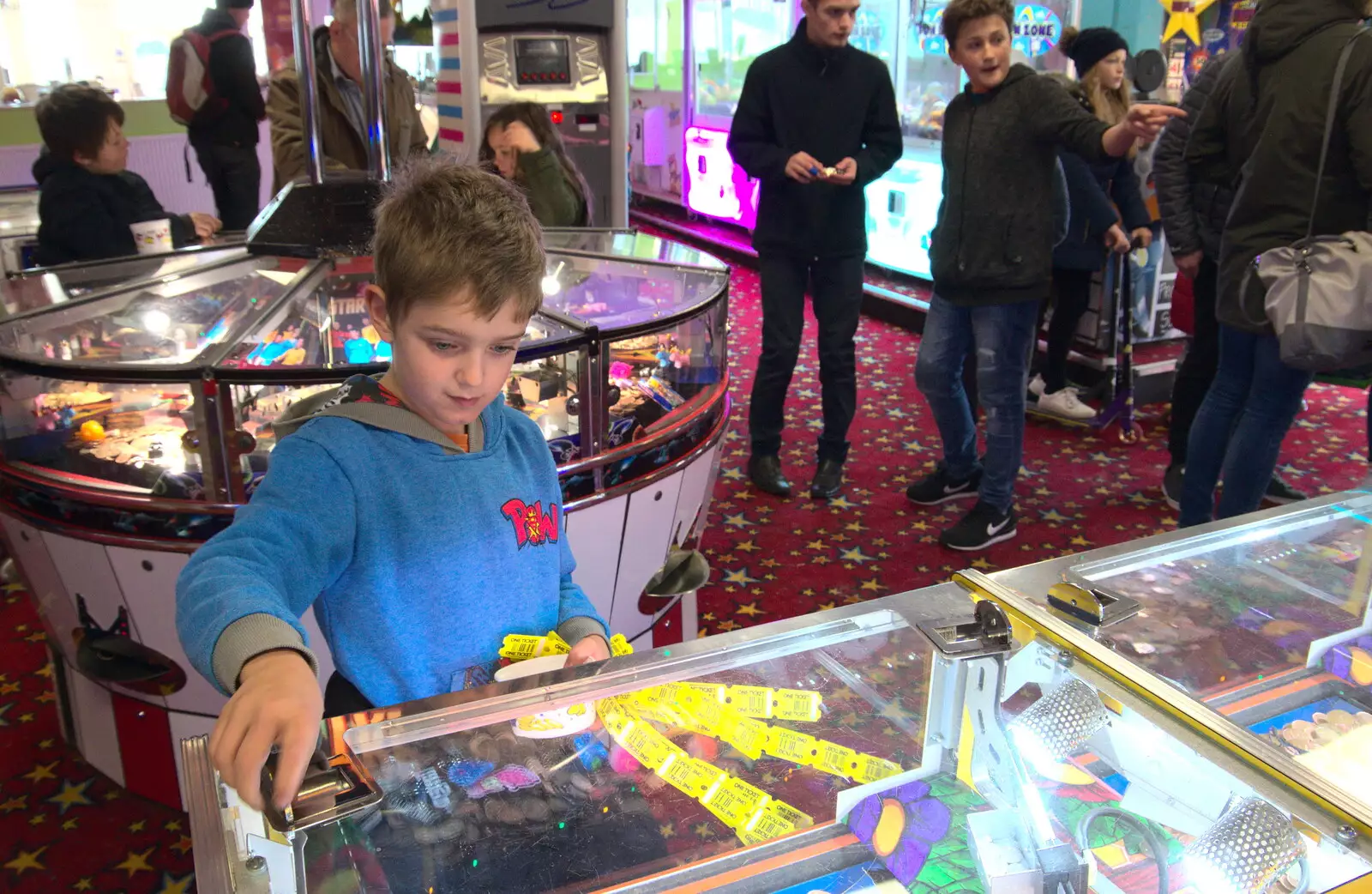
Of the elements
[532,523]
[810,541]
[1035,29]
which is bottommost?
[810,541]

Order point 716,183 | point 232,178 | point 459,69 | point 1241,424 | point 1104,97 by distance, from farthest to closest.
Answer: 1. point 716,183
2. point 232,178
3. point 459,69
4. point 1104,97
5. point 1241,424

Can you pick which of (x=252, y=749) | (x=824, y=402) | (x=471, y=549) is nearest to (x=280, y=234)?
(x=471, y=549)

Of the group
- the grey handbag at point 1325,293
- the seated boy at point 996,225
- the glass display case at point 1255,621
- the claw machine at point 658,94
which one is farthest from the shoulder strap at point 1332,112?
the claw machine at point 658,94

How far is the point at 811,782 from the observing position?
99 centimetres

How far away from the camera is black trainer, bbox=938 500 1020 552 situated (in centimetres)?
325

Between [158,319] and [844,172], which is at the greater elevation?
[844,172]

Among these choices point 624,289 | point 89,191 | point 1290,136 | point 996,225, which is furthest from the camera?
point 89,191

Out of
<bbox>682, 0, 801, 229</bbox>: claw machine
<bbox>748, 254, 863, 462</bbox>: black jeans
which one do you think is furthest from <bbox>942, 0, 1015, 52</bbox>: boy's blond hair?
<bbox>682, 0, 801, 229</bbox>: claw machine

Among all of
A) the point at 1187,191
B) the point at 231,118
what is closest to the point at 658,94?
the point at 231,118

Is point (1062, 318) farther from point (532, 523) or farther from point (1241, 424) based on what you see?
point (532, 523)

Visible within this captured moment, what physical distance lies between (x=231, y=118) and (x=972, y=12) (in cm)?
404

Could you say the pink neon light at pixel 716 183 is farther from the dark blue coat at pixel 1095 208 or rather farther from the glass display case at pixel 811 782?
the glass display case at pixel 811 782

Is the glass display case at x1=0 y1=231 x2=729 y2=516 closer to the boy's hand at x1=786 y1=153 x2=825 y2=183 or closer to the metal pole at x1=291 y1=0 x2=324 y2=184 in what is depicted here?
the metal pole at x1=291 y1=0 x2=324 y2=184

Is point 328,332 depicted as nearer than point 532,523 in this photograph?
No
